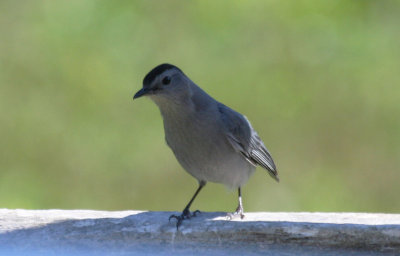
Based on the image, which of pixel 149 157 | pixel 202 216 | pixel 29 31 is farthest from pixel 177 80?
pixel 29 31

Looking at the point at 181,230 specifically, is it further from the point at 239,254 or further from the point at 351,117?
the point at 351,117

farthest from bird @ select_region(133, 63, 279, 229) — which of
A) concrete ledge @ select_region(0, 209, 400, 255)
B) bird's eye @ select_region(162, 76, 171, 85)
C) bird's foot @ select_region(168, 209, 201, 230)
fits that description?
concrete ledge @ select_region(0, 209, 400, 255)

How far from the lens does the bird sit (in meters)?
4.11

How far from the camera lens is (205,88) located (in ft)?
20.1

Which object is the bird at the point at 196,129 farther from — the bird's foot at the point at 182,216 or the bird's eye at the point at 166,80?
the bird's foot at the point at 182,216

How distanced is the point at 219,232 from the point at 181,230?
0.21 m

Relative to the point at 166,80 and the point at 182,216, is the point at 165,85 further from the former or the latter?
the point at 182,216

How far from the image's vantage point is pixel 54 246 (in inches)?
136

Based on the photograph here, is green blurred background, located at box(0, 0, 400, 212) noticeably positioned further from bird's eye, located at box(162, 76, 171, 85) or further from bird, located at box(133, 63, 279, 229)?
bird's eye, located at box(162, 76, 171, 85)

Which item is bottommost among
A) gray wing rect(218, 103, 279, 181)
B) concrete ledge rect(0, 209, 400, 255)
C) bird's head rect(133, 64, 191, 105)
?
concrete ledge rect(0, 209, 400, 255)

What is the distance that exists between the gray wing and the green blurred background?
0.98 metres

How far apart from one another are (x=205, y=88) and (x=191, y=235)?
276 cm

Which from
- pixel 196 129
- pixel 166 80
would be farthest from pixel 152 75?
pixel 196 129

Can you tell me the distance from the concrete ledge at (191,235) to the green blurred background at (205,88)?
173 cm
